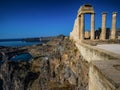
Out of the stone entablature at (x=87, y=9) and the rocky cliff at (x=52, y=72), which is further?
the stone entablature at (x=87, y=9)

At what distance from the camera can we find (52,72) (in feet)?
121

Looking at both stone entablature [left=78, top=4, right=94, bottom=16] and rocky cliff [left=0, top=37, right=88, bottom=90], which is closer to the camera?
rocky cliff [left=0, top=37, right=88, bottom=90]

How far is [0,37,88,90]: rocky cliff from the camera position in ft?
73.5

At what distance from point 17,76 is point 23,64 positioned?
16.8ft

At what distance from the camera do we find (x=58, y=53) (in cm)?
3472

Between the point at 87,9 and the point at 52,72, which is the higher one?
the point at 87,9

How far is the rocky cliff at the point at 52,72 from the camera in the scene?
2241 centimetres

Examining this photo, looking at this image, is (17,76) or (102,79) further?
(17,76)

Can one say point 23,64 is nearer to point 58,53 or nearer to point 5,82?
point 5,82

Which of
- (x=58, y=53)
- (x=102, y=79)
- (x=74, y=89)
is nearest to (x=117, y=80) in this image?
(x=102, y=79)

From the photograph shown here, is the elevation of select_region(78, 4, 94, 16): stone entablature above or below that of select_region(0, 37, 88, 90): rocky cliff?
above

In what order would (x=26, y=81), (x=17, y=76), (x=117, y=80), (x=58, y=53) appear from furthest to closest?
(x=17, y=76) → (x=26, y=81) → (x=58, y=53) → (x=117, y=80)

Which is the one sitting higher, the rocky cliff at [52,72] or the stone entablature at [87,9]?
the stone entablature at [87,9]

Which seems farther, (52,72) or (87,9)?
(52,72)
